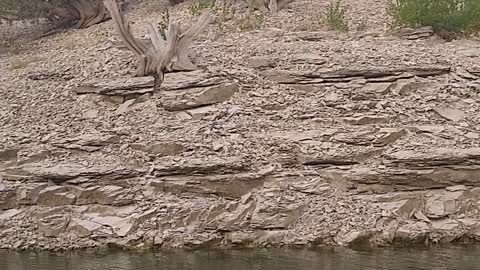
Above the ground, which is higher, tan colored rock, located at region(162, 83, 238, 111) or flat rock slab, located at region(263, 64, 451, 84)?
flat rock slab, located at region(263, 64, 451, 84)

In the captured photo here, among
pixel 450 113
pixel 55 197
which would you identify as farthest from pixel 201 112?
pixel 450 113

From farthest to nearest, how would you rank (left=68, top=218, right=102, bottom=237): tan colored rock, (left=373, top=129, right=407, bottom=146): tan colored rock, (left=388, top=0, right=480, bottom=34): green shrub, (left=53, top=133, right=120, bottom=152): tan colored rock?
(left=388, top=0, right=480, bottom=34): green shrub, (left=53, top=133, right=120, bottom=152): tan colored rock, (left=373, top=129, right=407, bottom=146): tan colored rock, (left=68, top=218, right=102, bottom=237): tan colored rock

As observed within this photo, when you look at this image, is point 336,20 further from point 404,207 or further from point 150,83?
point 404,207

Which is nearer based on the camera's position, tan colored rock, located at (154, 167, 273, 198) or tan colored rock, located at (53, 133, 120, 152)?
tan colored rock, located at (154, 167, 273, 198)

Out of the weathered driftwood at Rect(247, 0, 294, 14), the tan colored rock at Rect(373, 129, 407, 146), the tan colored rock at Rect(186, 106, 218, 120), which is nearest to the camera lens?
the tan colored rock at Rect(373, 129, 407, 146)

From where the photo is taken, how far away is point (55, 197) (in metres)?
11.3

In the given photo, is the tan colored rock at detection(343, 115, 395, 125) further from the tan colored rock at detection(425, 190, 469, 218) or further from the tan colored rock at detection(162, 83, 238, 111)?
the tan colored rock at detection(162, 83, 238, 111)

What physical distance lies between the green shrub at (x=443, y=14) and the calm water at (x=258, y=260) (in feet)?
20.7

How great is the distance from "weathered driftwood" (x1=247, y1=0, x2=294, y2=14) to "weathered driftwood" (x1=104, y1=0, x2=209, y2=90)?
3.62 meters

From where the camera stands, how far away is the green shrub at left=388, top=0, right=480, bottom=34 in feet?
49.5

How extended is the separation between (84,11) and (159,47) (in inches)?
241

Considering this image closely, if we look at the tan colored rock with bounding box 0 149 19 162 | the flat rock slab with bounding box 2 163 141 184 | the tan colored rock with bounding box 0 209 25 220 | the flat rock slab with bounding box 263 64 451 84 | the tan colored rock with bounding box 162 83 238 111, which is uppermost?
the flat rock slab with bounding box 263 64 451 84

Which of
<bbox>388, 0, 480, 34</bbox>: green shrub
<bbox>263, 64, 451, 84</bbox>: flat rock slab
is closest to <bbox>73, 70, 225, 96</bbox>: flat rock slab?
<bbox>263, 64, 451, 84</bbox>: flat rock slab

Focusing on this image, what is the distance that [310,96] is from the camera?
1305 centimetres
